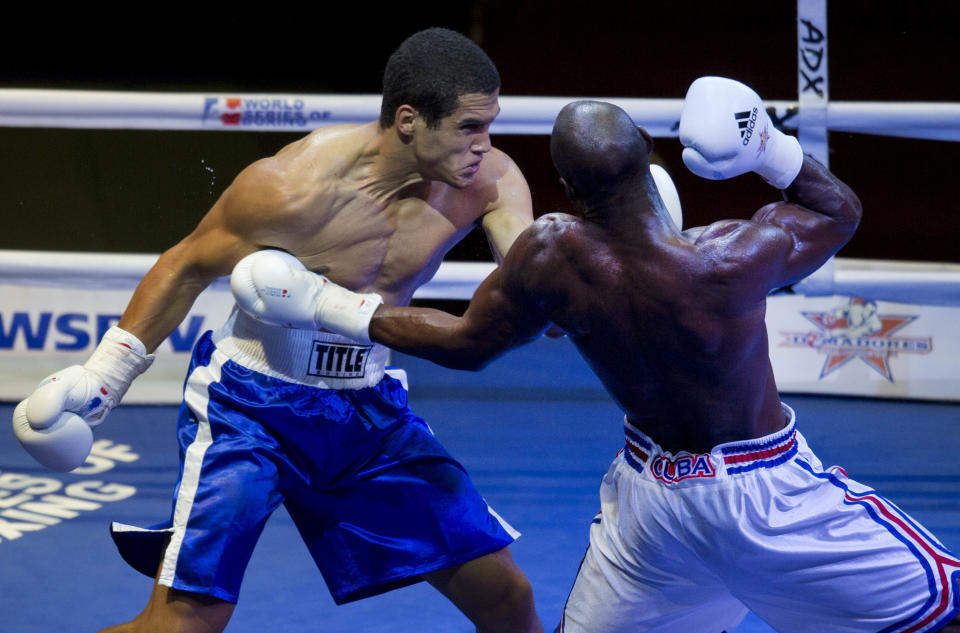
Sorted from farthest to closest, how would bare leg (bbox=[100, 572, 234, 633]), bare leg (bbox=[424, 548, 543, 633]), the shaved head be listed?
1. bare leg (bbox=[424, 548, 543, 633])
2. bare leg (bbox=[100, 572, 234, 633])
3. the shaved head

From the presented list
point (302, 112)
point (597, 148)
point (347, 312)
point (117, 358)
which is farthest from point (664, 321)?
point (302, 112)

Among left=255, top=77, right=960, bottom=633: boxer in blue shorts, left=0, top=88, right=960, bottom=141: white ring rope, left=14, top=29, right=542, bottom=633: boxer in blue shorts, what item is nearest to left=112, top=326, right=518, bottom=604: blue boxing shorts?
left=14, top=29, right=542, bottom=633: boxer in blue shorts

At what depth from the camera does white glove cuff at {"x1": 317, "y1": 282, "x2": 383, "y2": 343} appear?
2207 millimetres

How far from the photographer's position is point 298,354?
2379 mm

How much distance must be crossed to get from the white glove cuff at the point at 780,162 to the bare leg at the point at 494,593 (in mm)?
945

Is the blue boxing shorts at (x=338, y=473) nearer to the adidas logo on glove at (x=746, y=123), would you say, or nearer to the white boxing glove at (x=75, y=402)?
the white boxing glove at (x=75, y=402)

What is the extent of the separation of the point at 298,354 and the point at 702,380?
85cm

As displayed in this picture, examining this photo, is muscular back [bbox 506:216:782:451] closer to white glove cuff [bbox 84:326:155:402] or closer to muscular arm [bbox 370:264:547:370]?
muscular arm [bbox 370:264:547:370]

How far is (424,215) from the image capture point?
251 centimetres

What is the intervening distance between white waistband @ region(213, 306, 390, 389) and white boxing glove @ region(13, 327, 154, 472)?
194mm

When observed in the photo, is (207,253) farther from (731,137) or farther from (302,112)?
(302,112)

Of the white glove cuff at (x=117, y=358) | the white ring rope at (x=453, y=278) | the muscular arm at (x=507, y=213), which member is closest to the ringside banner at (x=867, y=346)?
the white ring rope at (x=453, y=278)

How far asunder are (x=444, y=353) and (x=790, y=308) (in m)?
2.99

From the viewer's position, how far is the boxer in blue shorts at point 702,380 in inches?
74.3
